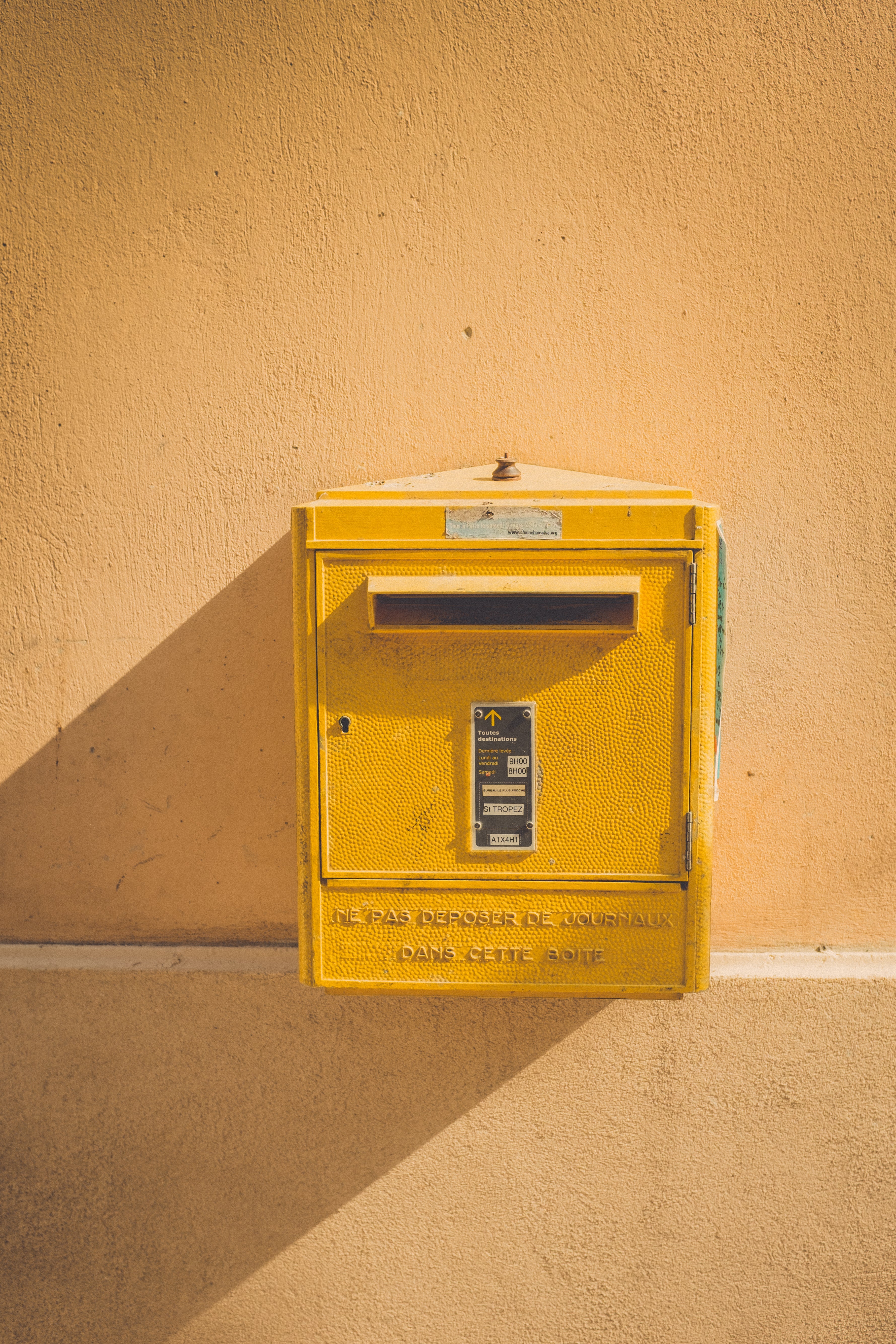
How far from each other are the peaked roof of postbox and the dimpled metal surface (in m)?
0.11

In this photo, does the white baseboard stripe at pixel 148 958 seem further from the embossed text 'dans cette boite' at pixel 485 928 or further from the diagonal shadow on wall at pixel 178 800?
the embossed text 'dans cette boite' at pixel 485 928

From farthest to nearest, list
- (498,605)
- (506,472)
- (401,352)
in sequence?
1. (401,352)
2. (506,472)
3. (498,605)

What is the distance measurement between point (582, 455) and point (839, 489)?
1.89 ft

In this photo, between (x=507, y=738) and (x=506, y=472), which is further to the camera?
(x=506, y=472)

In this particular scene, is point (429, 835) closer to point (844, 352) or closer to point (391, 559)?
point (391, 559)

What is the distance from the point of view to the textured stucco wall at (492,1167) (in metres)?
1.74

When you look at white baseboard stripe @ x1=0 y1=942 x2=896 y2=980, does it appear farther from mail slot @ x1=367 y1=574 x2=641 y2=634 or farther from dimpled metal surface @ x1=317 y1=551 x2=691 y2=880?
mail slot @ x1=367 y1=574 x2=641 y2=634

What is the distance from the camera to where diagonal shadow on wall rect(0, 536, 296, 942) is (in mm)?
1799

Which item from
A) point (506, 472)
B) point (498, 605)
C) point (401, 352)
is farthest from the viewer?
point (401, 352)

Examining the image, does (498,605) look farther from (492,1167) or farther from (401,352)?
(492,1167)

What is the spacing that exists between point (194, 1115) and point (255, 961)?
388 mm

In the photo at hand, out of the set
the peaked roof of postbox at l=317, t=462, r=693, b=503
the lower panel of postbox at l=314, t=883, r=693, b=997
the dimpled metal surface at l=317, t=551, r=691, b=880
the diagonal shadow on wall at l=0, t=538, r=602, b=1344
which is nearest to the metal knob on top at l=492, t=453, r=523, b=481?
the peaked roof of postbox at l=317, t=462, r=693, b=503

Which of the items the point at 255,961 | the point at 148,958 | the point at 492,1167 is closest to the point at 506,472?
the point at 255,961

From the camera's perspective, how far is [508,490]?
4.27 ft
